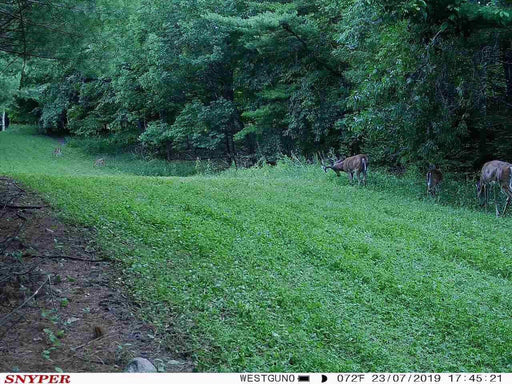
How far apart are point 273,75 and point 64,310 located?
64.1 feet

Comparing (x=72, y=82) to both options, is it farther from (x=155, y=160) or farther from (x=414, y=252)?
(x=414, y=252)

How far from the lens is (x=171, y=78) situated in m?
24.8

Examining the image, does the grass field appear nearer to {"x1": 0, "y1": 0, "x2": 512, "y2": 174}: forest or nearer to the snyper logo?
the snyper logo

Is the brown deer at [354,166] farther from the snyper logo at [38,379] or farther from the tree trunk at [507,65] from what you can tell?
the snyper logo at [38,379]

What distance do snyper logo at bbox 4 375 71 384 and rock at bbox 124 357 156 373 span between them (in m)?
0.55

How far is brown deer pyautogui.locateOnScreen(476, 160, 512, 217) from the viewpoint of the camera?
12789mm

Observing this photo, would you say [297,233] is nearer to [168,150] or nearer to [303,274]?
[303,274]

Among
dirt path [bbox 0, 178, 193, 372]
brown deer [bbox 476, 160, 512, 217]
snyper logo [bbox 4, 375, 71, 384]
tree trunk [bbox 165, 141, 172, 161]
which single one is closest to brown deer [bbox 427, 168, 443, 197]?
brown deer [bbox 476, 160, 512, 217]

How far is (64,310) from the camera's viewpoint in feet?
17.0

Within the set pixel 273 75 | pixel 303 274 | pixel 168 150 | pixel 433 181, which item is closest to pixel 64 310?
pixel 303 274

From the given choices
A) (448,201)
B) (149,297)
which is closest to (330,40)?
(448,201)

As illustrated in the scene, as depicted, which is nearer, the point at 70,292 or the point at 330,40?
the point at 70,292

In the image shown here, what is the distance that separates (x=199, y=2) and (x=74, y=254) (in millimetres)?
19634

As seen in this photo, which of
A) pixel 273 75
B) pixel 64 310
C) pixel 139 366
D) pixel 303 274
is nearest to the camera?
pixel 139 366
